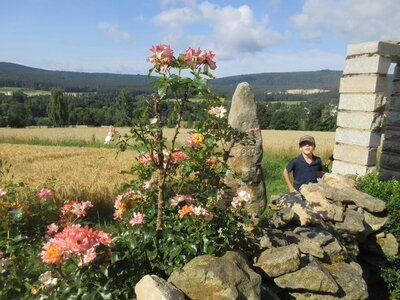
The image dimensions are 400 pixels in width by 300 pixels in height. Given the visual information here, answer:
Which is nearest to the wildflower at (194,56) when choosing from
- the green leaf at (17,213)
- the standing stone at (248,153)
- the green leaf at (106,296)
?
the green leaf at (106,296)

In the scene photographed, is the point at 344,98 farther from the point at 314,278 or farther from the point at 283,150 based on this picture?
the point at 283,150

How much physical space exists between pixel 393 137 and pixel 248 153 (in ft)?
11.7

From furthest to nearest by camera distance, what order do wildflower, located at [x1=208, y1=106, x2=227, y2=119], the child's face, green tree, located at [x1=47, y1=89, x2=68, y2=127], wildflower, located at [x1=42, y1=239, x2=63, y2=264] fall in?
green tree, located at [x1=47, y1=89, x2=68, y2=127] → the child's face → wildflower, located at [x1=208, y1=106, x2=227, y2=119] → wildflower, located at [x1=42, y1=239, x2=63, y2=264]

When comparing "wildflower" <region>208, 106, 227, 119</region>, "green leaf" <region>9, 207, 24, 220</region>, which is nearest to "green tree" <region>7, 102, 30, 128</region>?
"green leaf" <region>9, 207, 24, 220</region>

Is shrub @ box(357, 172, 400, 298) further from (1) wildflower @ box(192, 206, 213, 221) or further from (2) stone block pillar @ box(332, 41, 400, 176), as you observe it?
(1) wildflower @ box(192, 206, 213, 221)

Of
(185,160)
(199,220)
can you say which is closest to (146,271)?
(199,220)

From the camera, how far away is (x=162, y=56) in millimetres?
2217

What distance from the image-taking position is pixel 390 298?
4.82 m

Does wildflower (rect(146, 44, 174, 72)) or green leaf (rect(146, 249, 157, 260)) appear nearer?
wildflower (rect(146, 44, 174, 72))

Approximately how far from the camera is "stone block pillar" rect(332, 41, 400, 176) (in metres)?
5.88

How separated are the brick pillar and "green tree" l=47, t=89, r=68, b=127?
61312 millimetres

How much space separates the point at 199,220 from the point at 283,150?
574 inches

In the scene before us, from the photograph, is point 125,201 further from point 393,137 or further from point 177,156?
point 393,137

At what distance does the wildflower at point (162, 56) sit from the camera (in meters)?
2.20
